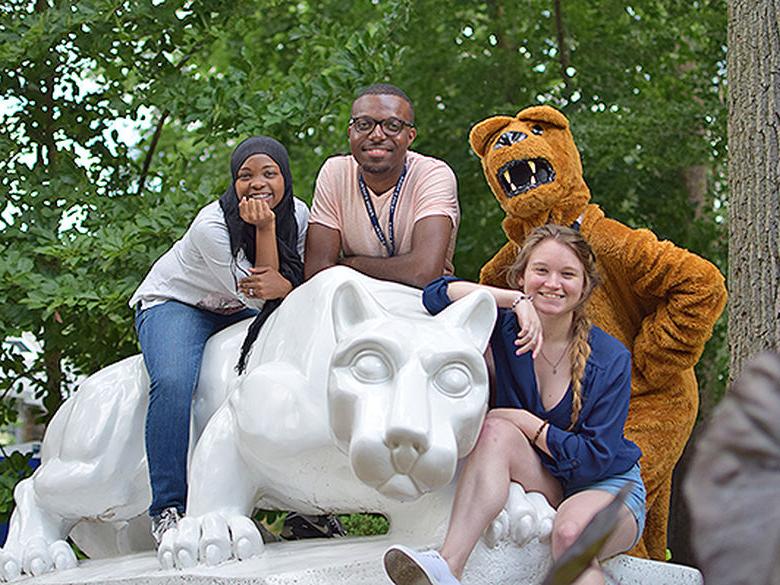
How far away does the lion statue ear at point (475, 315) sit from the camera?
2.45 metres

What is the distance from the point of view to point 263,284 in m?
2.93

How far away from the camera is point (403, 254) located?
3.03 meters

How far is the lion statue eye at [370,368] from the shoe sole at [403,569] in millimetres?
335

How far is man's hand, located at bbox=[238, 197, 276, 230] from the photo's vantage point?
288cm

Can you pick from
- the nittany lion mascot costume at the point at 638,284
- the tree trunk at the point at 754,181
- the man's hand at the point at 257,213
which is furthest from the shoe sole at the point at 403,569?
the tree trunk at the point at 754,181

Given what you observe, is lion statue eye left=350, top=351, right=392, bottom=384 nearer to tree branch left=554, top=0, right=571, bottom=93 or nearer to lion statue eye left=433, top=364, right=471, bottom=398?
lion statue eye left=433, top=364, right=471, bottom=398

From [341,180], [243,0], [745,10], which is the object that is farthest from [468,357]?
[243,0]

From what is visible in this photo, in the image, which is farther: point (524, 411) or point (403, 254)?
point (403, 254)

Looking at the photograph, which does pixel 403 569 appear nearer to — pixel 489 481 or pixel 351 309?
pixel 489 481

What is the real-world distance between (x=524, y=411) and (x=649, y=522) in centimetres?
103

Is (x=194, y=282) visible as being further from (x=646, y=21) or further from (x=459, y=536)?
(x=646, y=21)

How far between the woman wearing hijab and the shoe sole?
855 millimetres

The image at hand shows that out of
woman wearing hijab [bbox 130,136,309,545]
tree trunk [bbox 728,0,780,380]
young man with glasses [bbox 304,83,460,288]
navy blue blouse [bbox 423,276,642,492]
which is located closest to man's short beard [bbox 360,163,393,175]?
young man with glasses [bbox 304,83,460,288]

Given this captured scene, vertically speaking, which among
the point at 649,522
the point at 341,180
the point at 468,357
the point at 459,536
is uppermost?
the point at 341,180
